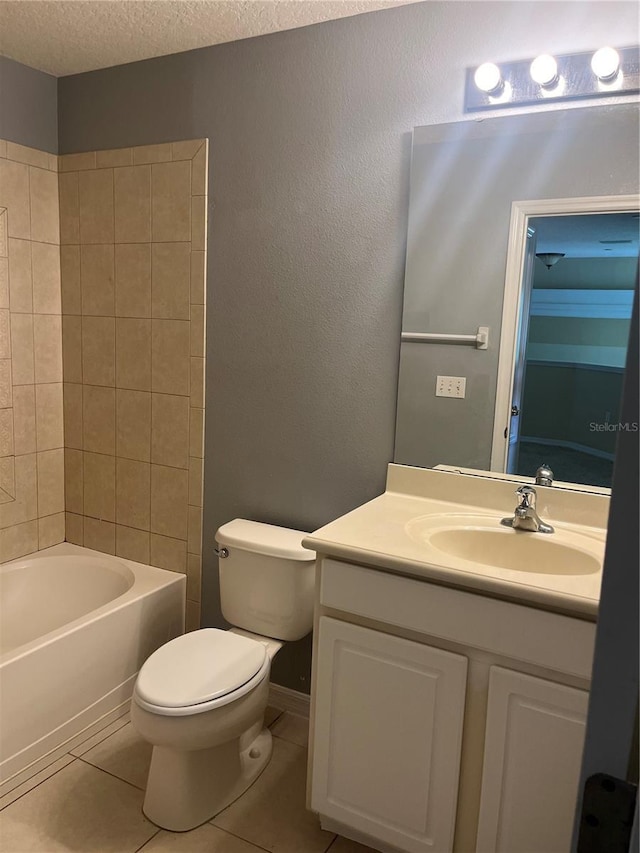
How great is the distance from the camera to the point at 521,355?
6.41 feet

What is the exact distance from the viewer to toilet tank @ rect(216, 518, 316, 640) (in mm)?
2195

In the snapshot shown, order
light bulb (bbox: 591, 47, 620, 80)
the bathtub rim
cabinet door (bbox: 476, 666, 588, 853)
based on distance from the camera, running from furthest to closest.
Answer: the bathtub rim < light bulb (bbox: 591, 47, 620, 80) < cabinet door (bbox: 476, 666, 588, 853)

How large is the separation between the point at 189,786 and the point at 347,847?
478 millimetres

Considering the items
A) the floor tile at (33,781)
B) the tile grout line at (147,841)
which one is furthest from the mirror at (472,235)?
the floor tile at (33,781)

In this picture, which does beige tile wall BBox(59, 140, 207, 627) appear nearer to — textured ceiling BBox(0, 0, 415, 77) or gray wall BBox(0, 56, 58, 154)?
gray wall BBox(0, 56, 58, 154)

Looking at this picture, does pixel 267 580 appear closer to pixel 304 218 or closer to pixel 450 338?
pixel 450 338

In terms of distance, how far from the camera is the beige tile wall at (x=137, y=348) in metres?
2.50

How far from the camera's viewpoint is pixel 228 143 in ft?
7.75

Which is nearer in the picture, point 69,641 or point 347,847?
point 347,847

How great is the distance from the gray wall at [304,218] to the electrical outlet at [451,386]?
156 mm

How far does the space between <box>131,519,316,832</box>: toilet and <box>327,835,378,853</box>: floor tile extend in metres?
0.34

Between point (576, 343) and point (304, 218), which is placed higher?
point (304, 218)

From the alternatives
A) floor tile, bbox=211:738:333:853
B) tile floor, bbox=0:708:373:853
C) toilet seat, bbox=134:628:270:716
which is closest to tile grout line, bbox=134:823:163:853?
tile floor, bbox=0:708:373:853

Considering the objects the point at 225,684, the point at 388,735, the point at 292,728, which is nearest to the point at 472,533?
the point at 388,735
